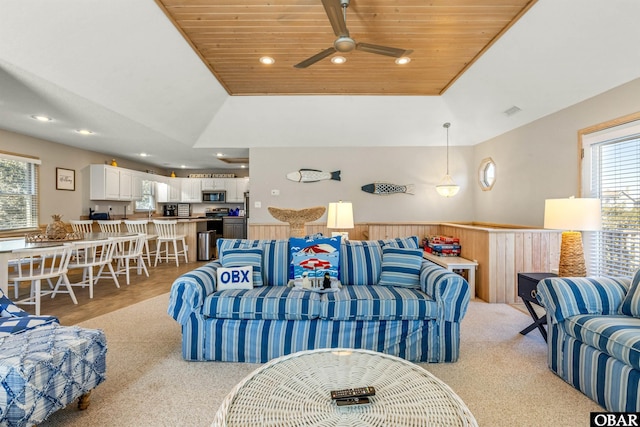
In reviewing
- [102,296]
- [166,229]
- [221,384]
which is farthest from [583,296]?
[166,229]

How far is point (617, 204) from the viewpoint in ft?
10.2

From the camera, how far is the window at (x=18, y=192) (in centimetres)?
482

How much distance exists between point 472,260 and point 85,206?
7.18 m

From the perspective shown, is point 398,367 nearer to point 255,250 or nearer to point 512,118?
point 255,250

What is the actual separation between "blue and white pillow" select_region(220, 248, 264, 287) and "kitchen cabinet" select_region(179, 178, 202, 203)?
21.2ft

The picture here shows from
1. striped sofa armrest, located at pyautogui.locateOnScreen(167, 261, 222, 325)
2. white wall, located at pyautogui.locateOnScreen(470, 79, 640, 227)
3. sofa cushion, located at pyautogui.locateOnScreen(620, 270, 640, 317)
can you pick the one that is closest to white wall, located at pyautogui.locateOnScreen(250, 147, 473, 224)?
white wall, located at pyautogui.locateOnScreen(470, 79, 640, 227)

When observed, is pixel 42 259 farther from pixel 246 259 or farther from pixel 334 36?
pixel 334 36

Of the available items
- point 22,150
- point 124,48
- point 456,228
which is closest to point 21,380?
point 124,48

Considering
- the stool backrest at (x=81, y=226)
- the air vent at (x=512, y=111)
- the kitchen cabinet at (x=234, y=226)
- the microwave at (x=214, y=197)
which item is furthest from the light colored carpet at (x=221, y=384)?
the microwave at (x=214, y=197)

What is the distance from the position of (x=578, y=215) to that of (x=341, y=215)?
2.14m

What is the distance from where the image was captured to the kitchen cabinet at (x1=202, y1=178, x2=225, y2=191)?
28.7 ft

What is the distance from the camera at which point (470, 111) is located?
485cm

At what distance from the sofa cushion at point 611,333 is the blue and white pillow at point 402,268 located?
1049 millimetres

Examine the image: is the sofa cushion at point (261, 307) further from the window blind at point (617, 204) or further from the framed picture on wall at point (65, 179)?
the framed picture on wall at point (65, 179)
